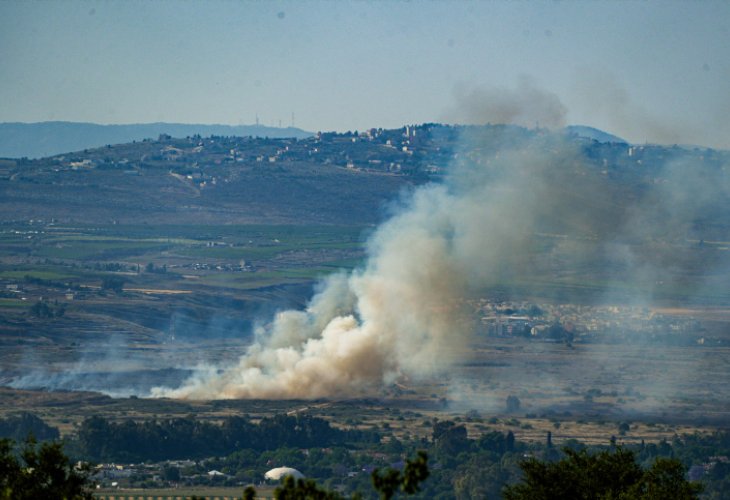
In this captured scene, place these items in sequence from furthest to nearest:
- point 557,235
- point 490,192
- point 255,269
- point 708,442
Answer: point 255,269
point 557,235
point 490,192
point 708,442

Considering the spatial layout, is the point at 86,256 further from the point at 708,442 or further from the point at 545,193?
the point at 708,442

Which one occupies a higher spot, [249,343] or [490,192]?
[490,192]

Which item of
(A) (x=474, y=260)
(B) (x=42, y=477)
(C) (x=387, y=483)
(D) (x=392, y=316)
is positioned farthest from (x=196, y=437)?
(C) (x=387, y=483)

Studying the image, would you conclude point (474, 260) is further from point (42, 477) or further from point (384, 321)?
point (42, 477)

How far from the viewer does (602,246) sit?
178 m

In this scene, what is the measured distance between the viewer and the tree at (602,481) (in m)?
47.4

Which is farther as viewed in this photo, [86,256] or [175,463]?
[86,256]

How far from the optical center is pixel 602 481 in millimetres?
49812

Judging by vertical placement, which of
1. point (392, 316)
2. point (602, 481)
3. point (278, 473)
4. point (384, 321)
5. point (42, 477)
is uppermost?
point (42, 477)

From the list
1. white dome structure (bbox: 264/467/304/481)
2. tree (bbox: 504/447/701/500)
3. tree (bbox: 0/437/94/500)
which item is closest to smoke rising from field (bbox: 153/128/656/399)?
white dome structure (bbox: 264/467/304/481)

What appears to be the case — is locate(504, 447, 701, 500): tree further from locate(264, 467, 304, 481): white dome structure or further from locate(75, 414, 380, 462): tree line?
locate(75, 414, 380, 462): tree line

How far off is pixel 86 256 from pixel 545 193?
61073 mm

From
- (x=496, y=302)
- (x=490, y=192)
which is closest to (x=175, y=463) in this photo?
(x=490, y=192)

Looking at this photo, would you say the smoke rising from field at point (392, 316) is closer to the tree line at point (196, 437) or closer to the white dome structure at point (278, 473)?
the tree line at point (196, 437)
